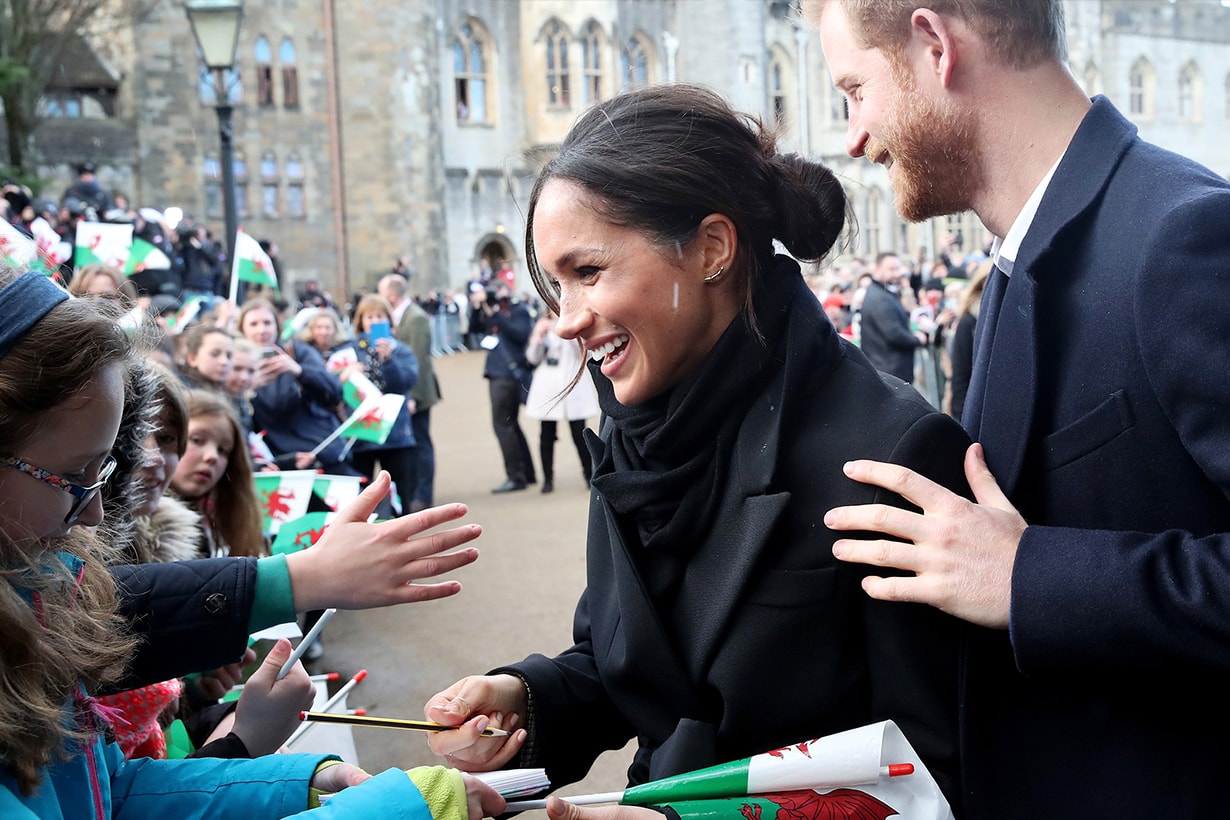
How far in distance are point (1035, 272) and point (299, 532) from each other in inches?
101

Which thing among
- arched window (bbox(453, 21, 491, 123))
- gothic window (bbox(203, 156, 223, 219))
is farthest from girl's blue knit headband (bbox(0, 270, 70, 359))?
arched window (bbox(453, 21, 491, 123))

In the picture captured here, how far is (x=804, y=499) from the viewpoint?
6.04 ft

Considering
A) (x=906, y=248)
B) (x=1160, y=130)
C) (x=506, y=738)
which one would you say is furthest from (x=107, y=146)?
(x=1160, y=130)

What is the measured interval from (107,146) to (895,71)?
30.7 m

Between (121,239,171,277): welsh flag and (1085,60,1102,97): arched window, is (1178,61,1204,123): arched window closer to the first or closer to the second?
(1085,60,1102,97): arched window

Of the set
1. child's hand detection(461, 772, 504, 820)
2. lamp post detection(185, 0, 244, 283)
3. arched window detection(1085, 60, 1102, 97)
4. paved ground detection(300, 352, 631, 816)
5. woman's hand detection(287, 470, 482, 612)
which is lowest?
paved ground detection(300, 352, 631, 816)

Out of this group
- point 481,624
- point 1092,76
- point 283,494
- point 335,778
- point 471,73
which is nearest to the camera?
point 335,778

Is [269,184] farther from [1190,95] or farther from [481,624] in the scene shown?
[1190,95]

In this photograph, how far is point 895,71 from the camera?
74.9 inches

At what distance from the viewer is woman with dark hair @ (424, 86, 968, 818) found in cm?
177

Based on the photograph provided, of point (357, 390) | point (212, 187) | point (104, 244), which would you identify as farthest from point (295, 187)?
point (357, 390)

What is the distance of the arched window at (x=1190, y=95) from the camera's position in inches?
1897

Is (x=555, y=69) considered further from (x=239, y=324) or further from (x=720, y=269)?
(x=720, y=269)

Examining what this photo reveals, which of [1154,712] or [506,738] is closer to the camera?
[1154,712]
